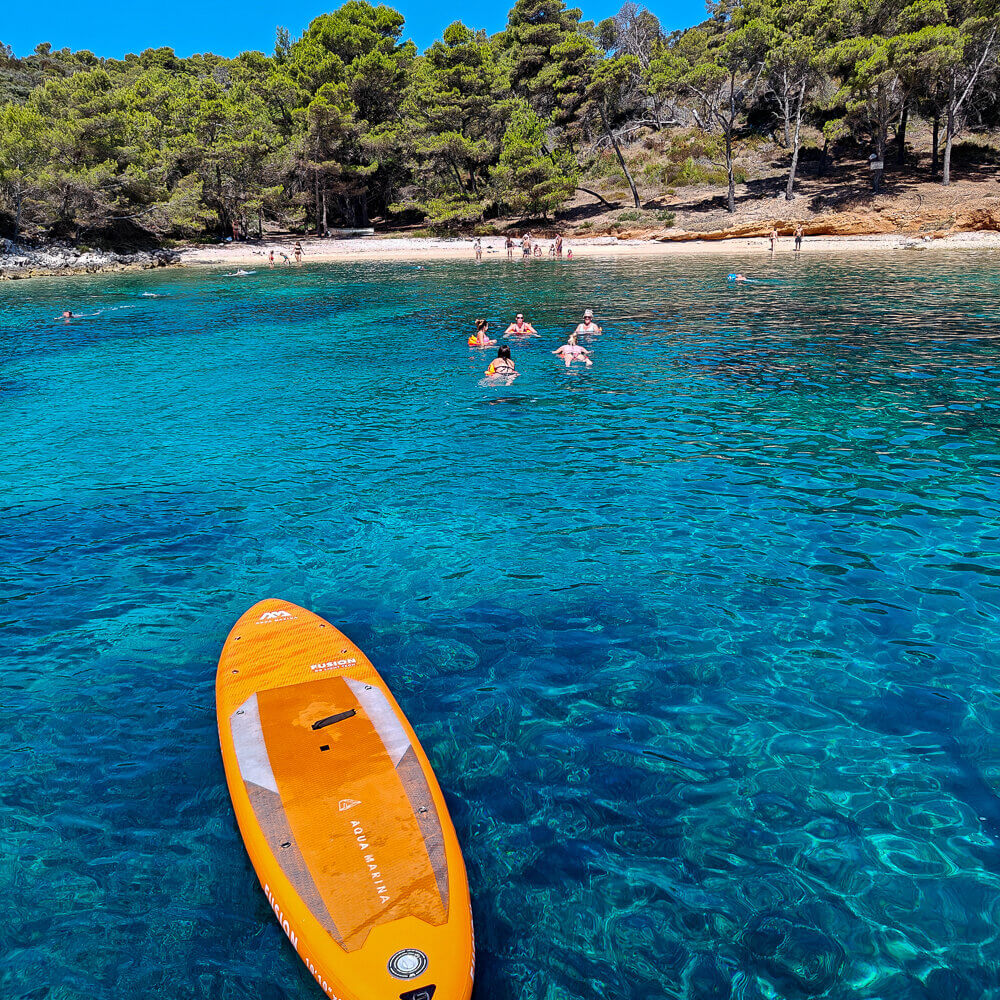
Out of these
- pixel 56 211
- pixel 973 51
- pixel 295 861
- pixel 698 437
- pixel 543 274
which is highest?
pixel 973 51

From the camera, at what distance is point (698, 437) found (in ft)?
42.1

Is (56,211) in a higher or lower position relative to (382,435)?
higher

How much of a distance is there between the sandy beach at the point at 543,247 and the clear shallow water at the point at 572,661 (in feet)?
116

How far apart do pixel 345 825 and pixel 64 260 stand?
6499 centimetres

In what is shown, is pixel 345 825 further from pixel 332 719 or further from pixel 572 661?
pixel 572 661

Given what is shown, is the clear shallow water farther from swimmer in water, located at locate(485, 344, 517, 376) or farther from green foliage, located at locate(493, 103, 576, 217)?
green foliage, located at locate(493, 103, 576, 217)

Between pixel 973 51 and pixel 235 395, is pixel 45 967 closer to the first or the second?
pixel 235 395

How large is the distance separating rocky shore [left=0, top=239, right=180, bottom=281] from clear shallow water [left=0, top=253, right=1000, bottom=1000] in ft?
154

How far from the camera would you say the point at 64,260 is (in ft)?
178

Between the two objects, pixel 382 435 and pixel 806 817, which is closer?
pixel 806 817

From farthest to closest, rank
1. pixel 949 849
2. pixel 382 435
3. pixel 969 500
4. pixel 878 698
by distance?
pixel 382 435 → pixel 969 500 → pixel 878 698 → pixel 949 849

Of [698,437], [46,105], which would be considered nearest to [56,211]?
[46,105]

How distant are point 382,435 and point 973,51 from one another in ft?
177

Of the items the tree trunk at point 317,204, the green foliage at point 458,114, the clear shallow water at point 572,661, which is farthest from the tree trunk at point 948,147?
the tree trunk at point 317,204
